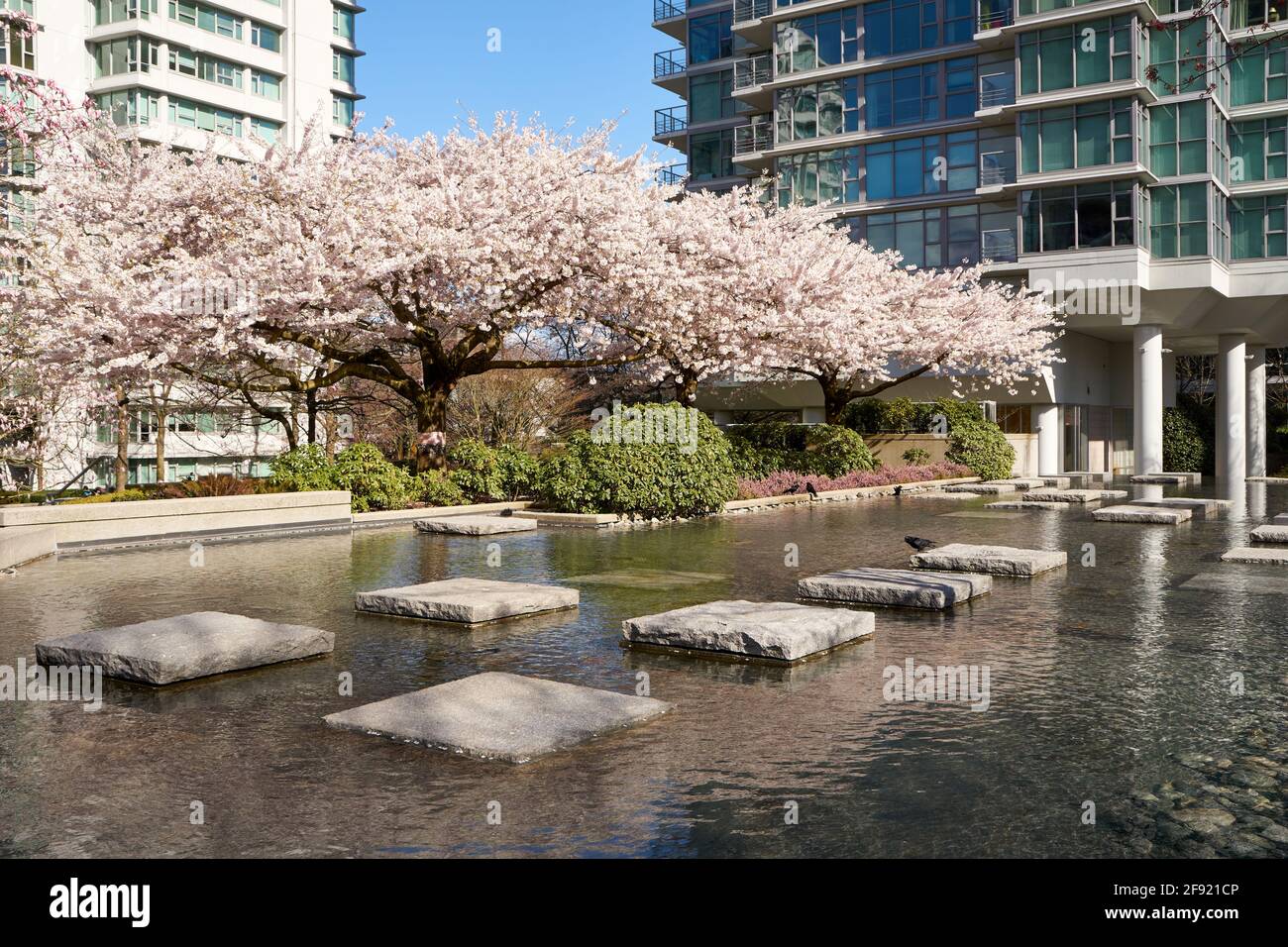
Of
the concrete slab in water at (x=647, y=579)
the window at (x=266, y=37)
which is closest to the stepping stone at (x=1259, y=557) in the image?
the concrete slab in water at (x=647, y=579)

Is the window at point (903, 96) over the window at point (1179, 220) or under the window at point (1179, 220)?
over

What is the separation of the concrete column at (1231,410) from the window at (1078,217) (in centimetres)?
891

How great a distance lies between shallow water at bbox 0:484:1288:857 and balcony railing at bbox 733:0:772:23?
4755cm

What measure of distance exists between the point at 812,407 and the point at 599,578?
37.6 metres

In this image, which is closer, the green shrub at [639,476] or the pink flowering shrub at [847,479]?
the green shrub at [639,476]

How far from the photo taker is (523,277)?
73.6ft

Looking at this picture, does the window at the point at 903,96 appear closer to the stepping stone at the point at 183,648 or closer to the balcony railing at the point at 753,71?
the balcony railing at the point at 753,71

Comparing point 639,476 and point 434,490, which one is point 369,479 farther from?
point 639,476

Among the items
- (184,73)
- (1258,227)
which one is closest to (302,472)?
(1258,227)

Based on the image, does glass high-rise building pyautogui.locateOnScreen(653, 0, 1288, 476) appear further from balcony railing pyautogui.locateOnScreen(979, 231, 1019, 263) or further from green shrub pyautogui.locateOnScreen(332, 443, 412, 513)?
green shrub pyautogui.locateOnScreen(332, 443, 412, 513)

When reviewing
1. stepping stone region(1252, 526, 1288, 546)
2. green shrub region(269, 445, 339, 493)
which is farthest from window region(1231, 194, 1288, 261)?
green shrub region(269, 445, 339, 493)

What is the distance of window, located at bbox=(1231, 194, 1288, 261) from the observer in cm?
3934

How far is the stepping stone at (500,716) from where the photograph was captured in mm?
5500

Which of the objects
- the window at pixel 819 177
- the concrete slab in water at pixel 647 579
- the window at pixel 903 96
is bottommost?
the concrete slab in water at pixel 647 579
